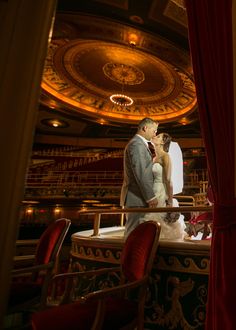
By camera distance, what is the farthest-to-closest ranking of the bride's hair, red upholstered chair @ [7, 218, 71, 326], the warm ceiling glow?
the warm ceiling glow < the bride's hair < red upholstered chair @ [7, 218, 71, 326]

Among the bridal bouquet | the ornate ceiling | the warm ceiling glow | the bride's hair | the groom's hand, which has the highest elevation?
the ornate ceiling

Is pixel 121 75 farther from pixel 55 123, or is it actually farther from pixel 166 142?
pixel 166 142

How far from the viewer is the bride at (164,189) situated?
277 cm

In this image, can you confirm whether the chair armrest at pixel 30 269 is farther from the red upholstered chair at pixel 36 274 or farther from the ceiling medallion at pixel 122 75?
the ceiling medallion at pixel 122 75

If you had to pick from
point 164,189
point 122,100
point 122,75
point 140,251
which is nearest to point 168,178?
point 164,189

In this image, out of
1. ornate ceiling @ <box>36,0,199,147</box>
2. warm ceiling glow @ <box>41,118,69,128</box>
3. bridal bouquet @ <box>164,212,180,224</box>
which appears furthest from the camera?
warm ceiling glow @ <box>41,118,69,128</box>

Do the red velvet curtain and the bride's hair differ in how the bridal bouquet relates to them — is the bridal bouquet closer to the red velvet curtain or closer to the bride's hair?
the bride's hair

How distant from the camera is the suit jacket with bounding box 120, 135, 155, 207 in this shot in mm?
2693

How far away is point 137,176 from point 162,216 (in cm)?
48

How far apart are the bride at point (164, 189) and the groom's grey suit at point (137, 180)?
156 millimetres

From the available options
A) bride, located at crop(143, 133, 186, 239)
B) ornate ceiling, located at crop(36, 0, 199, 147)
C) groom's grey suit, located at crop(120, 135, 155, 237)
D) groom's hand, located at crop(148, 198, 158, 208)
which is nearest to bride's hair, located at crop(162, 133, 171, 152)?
bride, located at crop(143, 133, 186, 239)

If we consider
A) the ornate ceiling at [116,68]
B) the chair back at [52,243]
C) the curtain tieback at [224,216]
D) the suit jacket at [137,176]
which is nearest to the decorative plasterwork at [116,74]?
the ornate ceiling at [116,68]

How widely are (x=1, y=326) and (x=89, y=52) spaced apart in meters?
8.27

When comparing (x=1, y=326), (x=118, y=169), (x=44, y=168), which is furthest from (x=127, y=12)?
(x=44, y=168)
